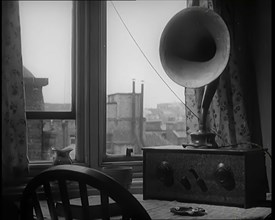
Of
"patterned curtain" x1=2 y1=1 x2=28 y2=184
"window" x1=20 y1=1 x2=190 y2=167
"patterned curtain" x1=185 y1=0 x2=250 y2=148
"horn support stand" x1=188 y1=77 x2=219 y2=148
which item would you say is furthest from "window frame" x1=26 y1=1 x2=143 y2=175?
"horn support stand" x1=188 y1=77 x2=219 y2=148

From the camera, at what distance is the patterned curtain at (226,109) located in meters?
2.19

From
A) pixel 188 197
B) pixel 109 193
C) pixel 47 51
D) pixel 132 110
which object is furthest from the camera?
pixel 132 110

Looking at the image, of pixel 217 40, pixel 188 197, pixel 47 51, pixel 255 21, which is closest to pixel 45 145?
pixel 47 51

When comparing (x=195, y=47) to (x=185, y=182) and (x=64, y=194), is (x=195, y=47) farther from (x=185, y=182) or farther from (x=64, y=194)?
(x=64, y=194)

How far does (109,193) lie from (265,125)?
5.13 ft

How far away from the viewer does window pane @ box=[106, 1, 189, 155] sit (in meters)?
2.28

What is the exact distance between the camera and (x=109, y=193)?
890 millimetres

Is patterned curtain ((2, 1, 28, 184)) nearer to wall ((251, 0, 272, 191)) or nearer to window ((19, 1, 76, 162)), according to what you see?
window ((19, 1, 76, 162))

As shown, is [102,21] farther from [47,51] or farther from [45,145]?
[45,145]

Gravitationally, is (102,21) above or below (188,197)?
above

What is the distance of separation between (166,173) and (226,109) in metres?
0.61

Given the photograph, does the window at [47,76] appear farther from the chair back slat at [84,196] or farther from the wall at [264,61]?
the chair back slat at [84,196]

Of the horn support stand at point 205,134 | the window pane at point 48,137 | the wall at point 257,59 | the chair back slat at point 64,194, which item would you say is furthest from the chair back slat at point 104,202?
the wall at point 257,59

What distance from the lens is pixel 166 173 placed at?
5.72 ft
